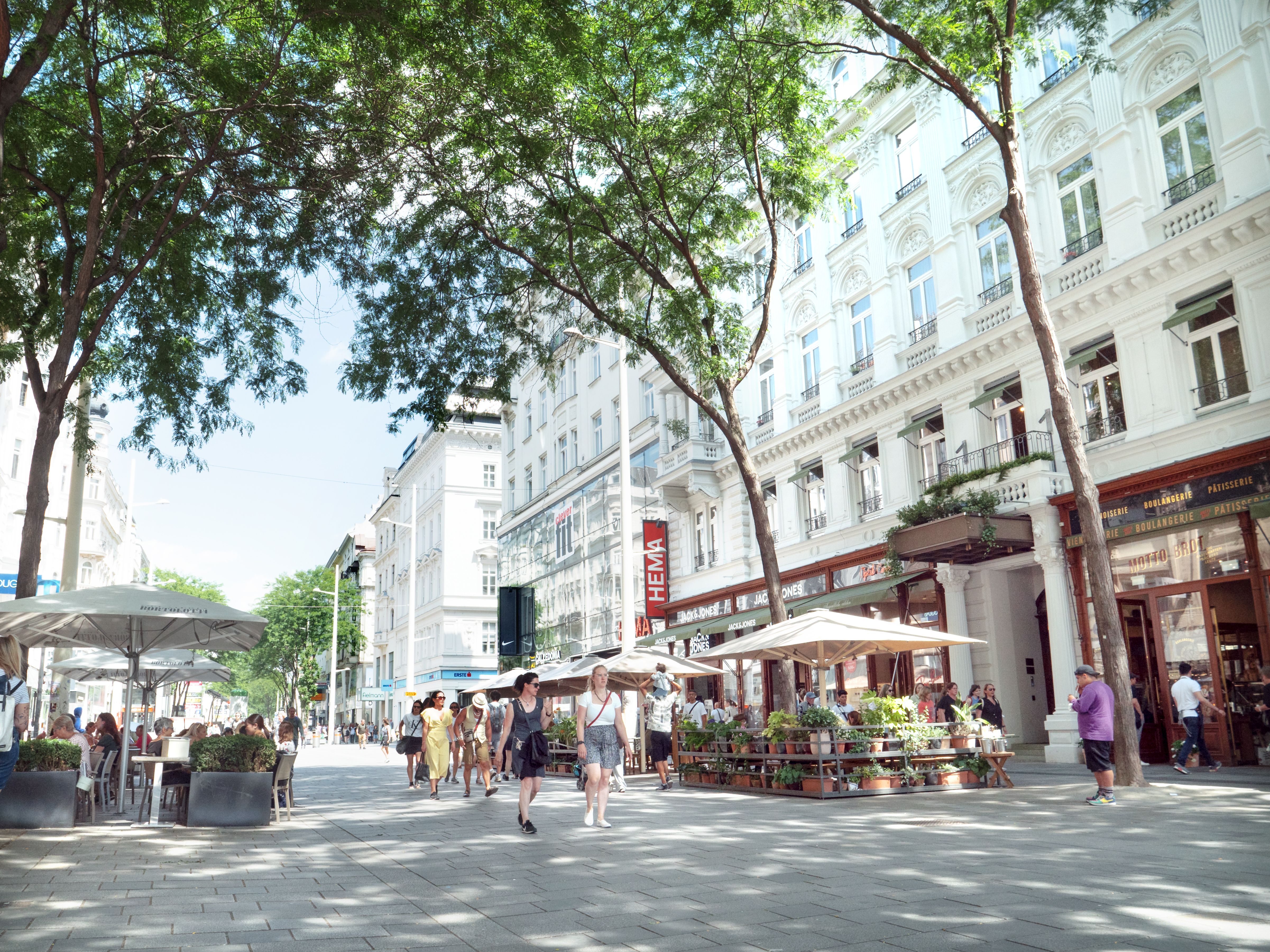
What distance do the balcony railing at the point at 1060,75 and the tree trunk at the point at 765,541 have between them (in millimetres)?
9875

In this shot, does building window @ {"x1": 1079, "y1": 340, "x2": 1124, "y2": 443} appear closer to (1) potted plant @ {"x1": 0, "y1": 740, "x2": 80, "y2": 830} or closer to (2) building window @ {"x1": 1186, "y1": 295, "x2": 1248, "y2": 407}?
(2) building window @ {"x1": 1186, "y1": 295, "x2": 1248, "y2": 407}

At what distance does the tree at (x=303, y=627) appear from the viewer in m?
66.6

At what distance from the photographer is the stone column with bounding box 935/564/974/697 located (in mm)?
21359

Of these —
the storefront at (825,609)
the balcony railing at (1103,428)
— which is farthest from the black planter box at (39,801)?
the balcony railing at (1103,428)

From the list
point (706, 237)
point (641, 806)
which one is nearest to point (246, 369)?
point (706, 237)

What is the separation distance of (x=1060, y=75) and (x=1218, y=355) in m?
7.08

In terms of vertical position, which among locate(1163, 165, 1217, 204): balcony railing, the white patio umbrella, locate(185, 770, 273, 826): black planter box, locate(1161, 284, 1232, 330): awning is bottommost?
locate(185, 770, 273, 826): black planter box

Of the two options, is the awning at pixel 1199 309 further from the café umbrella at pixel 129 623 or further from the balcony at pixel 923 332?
the café umbrella at pixel 129 623

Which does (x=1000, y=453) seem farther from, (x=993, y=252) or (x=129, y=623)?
(x=129, y=623)

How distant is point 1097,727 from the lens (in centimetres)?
1194

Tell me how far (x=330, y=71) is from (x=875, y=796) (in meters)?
12.3

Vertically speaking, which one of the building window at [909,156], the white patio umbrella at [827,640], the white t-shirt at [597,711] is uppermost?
the building window at [909,156]

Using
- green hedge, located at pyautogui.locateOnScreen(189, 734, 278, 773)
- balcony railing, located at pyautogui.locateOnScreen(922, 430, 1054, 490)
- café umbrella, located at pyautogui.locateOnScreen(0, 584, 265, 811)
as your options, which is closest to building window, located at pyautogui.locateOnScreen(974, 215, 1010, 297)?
balcony railing, located at pyautogui.locateOnScreen(922, 430, 1054, 490)

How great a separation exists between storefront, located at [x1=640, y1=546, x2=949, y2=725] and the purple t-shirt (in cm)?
568
